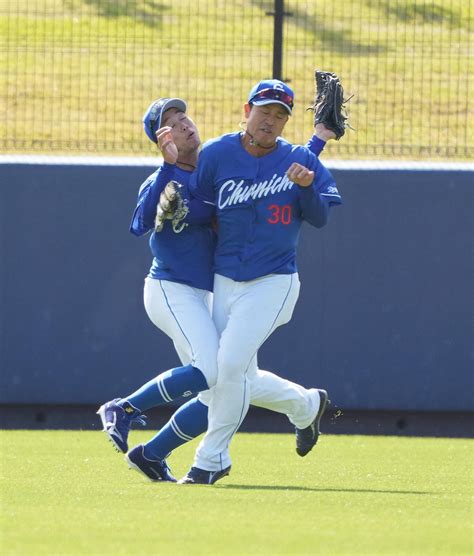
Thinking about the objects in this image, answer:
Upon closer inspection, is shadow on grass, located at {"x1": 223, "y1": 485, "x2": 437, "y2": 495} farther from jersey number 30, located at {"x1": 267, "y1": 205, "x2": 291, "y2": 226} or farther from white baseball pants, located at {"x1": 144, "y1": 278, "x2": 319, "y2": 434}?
jersey number 30, located at {"x1": 267, "y1": 205, "x2": 291, "y2": 226}

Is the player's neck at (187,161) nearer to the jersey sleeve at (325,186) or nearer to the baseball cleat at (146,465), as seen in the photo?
the jersey sleeve at (325,186)

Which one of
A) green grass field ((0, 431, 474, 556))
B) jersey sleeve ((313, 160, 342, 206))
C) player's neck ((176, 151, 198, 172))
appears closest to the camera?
green grass field ((0, 431, 474, 556))

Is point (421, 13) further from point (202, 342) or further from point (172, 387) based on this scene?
point (172, 387)

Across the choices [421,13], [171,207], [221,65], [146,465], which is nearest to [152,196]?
[171,207]

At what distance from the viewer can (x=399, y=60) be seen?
37.6 feet

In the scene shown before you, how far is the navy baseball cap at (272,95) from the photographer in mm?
6824

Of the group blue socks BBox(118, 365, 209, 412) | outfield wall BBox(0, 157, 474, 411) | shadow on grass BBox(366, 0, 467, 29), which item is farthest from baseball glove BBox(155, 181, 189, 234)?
shadow on grass BBox(366, 0, 467, 29)

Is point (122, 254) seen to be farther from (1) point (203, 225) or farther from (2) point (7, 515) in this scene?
(2) point (7, 515)

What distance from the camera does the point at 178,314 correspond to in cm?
688

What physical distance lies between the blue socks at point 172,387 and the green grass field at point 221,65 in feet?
13.9

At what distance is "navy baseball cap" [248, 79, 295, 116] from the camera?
6824mm

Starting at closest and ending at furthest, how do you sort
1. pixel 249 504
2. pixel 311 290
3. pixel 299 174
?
pixel 249 504, pixel 299 174, pixel 311 290

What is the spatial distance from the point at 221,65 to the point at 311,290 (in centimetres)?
275

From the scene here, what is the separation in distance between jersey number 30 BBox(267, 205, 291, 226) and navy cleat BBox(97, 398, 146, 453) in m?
1.13
